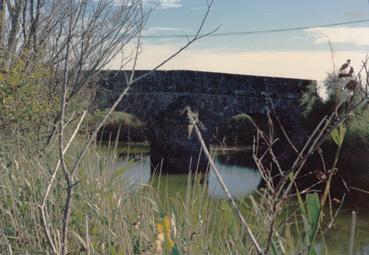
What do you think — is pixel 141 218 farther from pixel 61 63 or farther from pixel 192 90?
pixel 192 90

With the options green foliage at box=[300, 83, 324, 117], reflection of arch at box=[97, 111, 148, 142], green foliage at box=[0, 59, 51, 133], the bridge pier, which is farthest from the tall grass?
reflection of arch at box=[97, 111, 148, 142]

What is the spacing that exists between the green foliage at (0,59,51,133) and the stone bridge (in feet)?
51.0

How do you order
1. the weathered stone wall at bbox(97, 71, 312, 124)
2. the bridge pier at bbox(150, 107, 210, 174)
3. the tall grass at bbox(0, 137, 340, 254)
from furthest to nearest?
the bridge pier at bbox(150, 107, 210, 174), the weathered stone wall at bbox(97, 71, 312, 124), the tall grass at bbox(0, 137, 340, 254)

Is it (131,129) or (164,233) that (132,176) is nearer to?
(164,233)

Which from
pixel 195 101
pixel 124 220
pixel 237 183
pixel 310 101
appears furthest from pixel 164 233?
pixel 195 101

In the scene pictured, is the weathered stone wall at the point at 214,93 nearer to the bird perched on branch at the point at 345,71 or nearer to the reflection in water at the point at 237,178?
the reflection in water at the point at 237,178

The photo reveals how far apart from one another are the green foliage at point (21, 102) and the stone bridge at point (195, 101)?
15.6m

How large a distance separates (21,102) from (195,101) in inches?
644

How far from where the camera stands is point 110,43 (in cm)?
1037

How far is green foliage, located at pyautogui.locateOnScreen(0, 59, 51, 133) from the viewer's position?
798cm

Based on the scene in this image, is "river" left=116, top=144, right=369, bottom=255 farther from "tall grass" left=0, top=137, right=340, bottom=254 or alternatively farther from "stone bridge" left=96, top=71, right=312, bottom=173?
"stone bridge" left=96, top=71, right=312, bottom=173

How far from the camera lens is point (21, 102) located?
828 cm

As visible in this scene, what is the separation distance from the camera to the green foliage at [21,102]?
798 cm

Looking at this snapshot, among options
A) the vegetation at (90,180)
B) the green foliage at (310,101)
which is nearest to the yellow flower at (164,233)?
the vegetation at (90,180)
